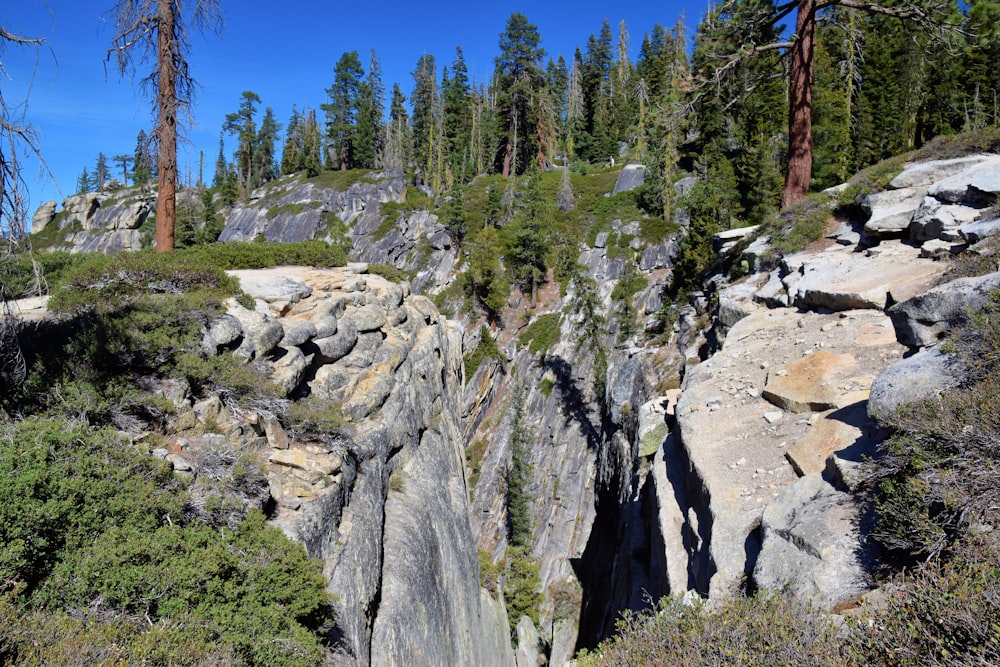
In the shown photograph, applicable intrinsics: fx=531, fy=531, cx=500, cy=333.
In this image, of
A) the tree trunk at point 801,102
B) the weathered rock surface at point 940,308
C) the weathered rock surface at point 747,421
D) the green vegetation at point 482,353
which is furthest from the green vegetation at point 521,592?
the weathered rock surface at point 940,308

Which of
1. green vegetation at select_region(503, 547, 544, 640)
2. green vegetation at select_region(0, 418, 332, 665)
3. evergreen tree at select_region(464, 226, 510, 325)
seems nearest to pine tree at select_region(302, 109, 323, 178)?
evergreen tree at select_region(464, 226, 510, 325)

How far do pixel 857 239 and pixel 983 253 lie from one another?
13.5 ft

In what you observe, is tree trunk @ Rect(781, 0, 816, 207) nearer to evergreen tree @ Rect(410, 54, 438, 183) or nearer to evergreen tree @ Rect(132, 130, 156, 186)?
evergreen tree @ Rect(132, 130, 156, 186)

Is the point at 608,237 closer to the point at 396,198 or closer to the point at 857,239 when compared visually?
the point at 396,198

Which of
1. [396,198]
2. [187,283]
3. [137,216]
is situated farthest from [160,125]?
[137,216]

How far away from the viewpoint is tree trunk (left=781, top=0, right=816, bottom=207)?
40.3 feet

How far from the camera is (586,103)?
76.2 metres

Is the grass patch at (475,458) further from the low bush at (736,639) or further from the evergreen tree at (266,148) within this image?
the evergreen tree at (266,148)

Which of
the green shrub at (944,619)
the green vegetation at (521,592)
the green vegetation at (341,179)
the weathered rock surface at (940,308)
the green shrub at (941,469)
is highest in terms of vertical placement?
the green vegetation at (341,179)

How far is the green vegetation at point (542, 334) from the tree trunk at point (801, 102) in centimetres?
2494

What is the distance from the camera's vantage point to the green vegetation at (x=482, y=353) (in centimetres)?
3956

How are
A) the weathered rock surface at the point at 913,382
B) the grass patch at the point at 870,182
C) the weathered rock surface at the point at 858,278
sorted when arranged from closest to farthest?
the weathered rock surface at the point at 913,382
the weathered rock surface at the point at 858,278
the grass patch at the point at 870,182

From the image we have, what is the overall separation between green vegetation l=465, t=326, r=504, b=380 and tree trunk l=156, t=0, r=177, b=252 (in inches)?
1113

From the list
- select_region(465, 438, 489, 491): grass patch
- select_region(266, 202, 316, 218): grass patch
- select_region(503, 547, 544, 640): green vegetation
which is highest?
select_region(266, 202, 316, 218): grass patch
